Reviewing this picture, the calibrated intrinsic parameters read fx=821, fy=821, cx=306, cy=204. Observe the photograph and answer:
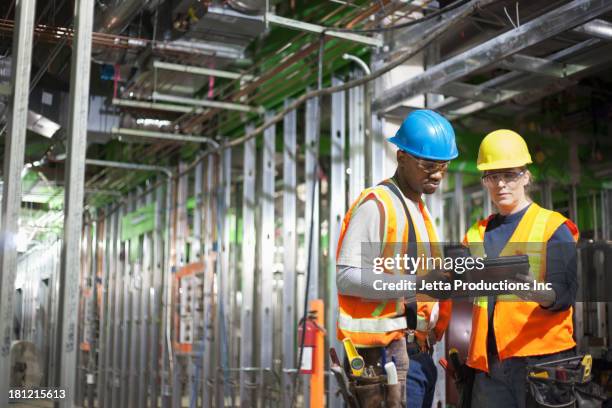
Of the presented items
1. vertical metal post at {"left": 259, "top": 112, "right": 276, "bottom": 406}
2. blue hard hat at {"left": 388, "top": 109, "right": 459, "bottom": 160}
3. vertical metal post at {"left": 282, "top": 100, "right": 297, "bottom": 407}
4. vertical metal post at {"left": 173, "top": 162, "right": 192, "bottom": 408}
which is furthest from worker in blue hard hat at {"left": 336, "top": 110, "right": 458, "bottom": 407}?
vertical metal post at {"left": 173, "top": 162, "right": 192, "bottom": 408}

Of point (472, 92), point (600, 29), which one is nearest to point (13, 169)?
point (472, 92)

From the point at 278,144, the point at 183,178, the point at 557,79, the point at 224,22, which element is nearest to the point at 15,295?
the point at 224,22

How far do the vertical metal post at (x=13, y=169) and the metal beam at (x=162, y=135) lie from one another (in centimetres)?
367

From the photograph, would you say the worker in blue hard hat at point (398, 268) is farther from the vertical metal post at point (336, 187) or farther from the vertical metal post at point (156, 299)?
the vertical metal post at point (156, 299)

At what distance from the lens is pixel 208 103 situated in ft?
20.9

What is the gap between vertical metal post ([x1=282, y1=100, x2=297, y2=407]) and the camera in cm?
598

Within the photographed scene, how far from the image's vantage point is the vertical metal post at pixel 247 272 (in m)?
6.55

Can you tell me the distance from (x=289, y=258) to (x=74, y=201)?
3.61 m

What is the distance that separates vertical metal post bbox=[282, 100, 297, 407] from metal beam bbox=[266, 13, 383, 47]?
1354mm

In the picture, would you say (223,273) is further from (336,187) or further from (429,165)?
(429,165)

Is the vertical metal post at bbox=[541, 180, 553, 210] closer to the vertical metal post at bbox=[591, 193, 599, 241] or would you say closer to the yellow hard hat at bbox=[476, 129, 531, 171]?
the vertical metal post at bbox=[591, 193, 599, 241]

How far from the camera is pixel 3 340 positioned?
11.2 feet

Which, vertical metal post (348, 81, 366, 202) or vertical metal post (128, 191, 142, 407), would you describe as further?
vertical metal post (128, 191, 142, 407)

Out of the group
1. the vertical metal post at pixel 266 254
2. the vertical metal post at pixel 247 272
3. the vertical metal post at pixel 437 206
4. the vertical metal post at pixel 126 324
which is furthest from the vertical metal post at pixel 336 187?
the vertical metal post at pixel 126 324
